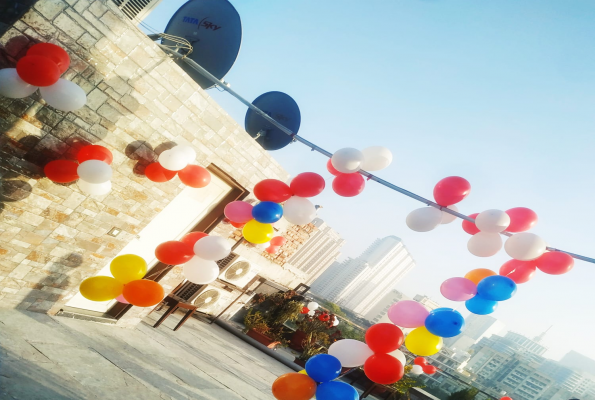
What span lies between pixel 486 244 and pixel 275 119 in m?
3.50

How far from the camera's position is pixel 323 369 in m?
2.83

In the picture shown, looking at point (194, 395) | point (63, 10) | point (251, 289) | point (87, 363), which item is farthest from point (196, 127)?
point (251, 289)

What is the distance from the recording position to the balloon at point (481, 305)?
3.12 m

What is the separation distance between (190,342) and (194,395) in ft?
6.74

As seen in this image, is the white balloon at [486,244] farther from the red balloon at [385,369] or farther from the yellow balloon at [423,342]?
the red balloon at [385,369]

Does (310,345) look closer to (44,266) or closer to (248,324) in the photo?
(248,324)

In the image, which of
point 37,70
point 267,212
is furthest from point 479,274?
Result: point 37,70

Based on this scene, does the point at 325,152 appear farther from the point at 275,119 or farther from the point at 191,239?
the point at 275,119

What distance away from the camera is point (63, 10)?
2686 mm

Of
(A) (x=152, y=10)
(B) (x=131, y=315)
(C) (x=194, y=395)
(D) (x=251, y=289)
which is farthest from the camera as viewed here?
(D) (x=251, y=289)

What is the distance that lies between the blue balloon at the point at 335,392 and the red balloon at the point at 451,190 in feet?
6.48

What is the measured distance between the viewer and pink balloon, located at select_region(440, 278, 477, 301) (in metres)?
3.21

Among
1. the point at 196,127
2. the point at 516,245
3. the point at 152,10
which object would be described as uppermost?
the point at 152,10

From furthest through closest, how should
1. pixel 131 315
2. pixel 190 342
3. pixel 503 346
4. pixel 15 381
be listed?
1. pixel 503 346
2. pixel 190 342
3. pixel 131 315
4. pixel 15 381
